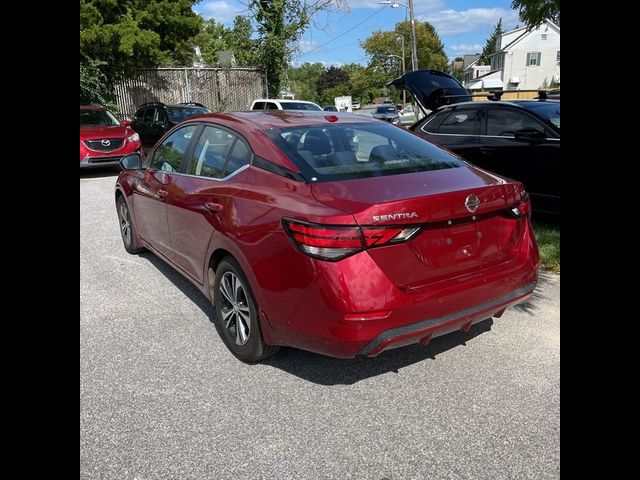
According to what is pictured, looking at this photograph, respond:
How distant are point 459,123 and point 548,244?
7.89ft

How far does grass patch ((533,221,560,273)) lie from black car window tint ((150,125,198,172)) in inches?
144

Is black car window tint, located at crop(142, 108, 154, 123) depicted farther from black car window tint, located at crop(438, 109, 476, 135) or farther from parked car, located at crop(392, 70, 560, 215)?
black car window tint, located at crop(438, 109, 476, 135)

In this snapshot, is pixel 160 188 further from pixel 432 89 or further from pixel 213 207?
pixel 432 89

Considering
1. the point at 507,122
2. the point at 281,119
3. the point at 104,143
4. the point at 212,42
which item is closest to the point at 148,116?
the point at 104,143

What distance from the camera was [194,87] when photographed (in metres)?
23.2

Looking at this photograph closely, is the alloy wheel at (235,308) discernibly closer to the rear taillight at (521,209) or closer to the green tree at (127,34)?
the rear taillight at (521,209)

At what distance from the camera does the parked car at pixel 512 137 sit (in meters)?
6.13

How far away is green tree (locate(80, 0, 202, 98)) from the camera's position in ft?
61.6
